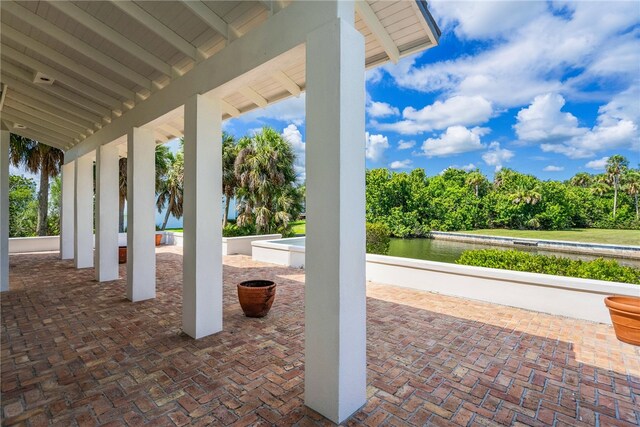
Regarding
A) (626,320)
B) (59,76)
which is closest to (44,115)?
(59,76)

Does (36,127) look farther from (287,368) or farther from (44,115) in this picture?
(287,368)

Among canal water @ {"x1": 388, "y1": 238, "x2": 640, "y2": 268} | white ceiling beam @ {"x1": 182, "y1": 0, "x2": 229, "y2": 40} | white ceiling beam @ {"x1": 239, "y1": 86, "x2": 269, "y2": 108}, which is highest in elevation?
white ceiling beam @ {"x1": 182, "y1": 0, "x2": 229, "y2": 40}

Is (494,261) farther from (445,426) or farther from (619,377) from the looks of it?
(445,426)

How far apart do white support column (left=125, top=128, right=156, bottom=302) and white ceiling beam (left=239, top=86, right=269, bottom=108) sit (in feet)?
7.29

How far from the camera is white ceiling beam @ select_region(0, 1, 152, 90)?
3.46m

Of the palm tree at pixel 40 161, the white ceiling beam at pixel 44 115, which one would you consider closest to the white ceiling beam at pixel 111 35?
the white ceiling beam at pixel 44 115

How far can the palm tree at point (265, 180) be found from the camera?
52.0 feet

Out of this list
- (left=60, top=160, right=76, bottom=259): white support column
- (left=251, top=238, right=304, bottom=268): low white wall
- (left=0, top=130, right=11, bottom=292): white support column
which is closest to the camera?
(left=0, top=130, right=11, bottom=292): white support column

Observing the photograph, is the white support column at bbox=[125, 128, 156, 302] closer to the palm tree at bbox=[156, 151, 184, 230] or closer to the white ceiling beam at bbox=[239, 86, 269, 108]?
the white ceiling beam at bbox=[239, 86, 269, 108]

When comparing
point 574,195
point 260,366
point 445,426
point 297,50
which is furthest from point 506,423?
point 574,195

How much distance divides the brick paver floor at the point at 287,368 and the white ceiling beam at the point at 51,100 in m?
3.97

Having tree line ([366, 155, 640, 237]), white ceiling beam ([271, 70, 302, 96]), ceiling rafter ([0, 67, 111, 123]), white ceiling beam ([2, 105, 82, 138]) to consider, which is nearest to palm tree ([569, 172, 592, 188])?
tree line ([366, 155, 640, 237])

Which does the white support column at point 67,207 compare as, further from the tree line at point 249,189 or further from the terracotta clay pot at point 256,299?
the terracotta clay pot at point 256,299

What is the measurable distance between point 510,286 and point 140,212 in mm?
6925
